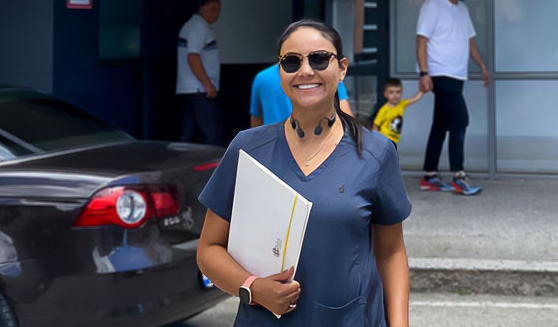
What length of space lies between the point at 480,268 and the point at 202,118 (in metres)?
4.16

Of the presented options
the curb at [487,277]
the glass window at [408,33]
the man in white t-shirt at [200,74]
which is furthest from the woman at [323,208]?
the glass window at [408,33]

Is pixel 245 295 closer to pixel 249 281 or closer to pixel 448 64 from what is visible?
pixel 249 281

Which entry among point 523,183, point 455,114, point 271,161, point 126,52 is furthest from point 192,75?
point 271,161

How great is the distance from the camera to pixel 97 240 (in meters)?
4.61

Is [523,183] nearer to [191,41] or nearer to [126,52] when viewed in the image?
[191,41]

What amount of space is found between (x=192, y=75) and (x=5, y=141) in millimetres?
4978

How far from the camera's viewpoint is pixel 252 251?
8.53 ft

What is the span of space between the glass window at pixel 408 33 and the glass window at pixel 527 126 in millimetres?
443

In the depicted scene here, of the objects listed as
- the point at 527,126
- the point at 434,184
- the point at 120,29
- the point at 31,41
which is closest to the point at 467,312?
the point at 434,184

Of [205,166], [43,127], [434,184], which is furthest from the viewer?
[434,184]

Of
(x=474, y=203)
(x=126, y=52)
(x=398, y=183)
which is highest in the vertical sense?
(x=126, y=52)

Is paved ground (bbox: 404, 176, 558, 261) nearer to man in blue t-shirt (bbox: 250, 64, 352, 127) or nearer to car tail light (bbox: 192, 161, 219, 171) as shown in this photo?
man in blue t-shirt (bbox: 250, 64, 352, 127)

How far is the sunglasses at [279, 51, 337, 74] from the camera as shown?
2.67m

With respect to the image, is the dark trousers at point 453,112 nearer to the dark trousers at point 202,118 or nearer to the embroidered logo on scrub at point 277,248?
the dark trousers at point 202,118
